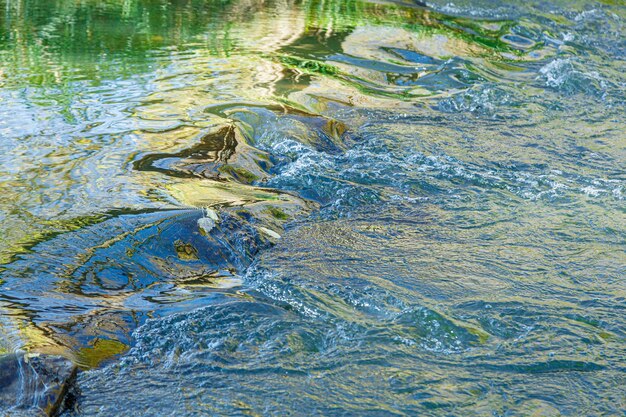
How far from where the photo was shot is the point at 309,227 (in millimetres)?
3828

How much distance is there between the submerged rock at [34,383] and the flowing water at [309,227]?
24 millimetres

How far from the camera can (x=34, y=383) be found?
2312 millimetres

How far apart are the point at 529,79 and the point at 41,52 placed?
14.3 feet

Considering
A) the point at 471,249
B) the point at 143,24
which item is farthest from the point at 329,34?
the point at 471,249

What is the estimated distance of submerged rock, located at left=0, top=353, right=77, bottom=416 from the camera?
226 centimetres

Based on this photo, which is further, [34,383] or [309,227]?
[309,227]

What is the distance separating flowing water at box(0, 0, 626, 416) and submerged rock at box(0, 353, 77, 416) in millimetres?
24

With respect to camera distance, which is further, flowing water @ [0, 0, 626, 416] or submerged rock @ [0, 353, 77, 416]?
flowing water @ [0, 0, 626, 416]

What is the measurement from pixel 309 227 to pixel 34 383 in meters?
1.78

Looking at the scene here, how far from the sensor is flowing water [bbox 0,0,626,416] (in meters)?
2.57

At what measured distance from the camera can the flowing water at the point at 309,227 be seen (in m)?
2.57

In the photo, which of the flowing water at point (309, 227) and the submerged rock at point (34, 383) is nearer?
the submerged rock at point (34, 383)

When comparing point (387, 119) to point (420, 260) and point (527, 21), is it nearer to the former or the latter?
point (420, 260)

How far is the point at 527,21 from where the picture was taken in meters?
9.39
